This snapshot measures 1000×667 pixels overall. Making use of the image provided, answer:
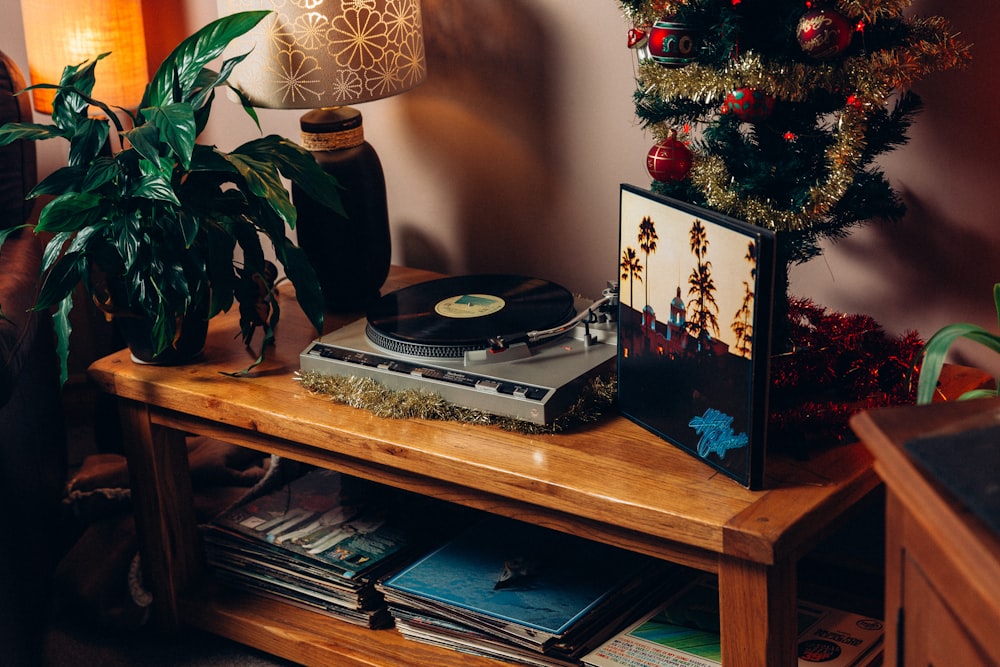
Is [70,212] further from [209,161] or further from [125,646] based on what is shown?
[125,646]

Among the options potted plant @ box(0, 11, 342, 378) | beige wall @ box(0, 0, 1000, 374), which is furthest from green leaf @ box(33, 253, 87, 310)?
beige wall @ box(0, 0, 1000, 374)

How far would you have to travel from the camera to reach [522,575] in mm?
1352

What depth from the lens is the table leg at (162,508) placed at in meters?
1.47

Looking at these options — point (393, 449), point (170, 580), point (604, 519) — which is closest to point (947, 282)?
point (604, 519)

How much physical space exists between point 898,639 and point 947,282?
72 cm

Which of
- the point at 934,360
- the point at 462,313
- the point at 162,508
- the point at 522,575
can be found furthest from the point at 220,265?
the point at 934,360

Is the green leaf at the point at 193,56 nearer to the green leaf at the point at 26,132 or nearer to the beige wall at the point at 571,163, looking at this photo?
the green leaf at the point at 26,132

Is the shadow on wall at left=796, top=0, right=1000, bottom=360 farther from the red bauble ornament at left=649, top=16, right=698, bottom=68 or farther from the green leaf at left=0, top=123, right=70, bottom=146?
the green leaf at left=0, top=123, right=70, bottom=146

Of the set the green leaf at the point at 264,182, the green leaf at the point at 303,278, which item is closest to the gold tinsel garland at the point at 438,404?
the green leaf at the point at 303,278

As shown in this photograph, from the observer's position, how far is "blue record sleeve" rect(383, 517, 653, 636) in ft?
4.19

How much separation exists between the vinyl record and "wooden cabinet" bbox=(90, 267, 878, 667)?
110mm

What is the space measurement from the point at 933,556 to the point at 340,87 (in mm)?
1037

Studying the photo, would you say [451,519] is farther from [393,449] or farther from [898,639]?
[898,639]

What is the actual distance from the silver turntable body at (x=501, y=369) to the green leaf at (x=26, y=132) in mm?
406
